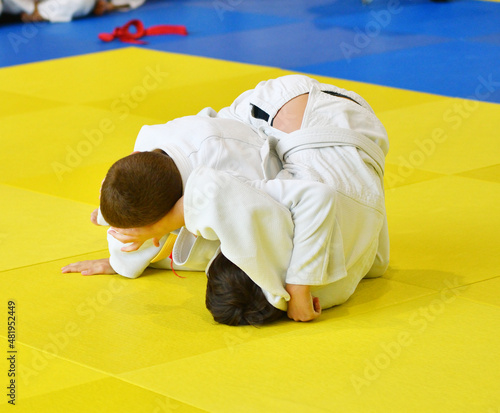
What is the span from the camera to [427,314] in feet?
9.93

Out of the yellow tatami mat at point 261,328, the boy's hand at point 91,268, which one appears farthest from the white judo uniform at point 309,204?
the boy's hand at point 91,268

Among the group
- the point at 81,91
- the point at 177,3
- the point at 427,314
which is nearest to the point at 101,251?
the point at 427,314

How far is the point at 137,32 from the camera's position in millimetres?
8977

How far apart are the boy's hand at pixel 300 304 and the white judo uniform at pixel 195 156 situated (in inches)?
15.2

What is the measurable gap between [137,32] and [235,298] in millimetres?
6626

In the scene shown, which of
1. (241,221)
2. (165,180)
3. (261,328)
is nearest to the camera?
(241,221)

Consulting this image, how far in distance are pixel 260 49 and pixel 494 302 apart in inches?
216

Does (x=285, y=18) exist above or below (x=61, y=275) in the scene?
below

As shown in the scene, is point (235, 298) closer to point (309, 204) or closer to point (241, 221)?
point (241, 221)

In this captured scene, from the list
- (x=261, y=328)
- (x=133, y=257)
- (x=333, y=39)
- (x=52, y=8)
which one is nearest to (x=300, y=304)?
(x=261, y=328)

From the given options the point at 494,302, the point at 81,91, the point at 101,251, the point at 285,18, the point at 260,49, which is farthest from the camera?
the point at 285,18

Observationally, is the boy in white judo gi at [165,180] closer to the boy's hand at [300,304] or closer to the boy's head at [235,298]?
the boy's head at [235,298]

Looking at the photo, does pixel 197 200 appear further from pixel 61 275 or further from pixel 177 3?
pixel 177 3

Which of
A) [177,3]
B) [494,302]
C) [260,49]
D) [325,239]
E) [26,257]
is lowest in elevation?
[177,3]
